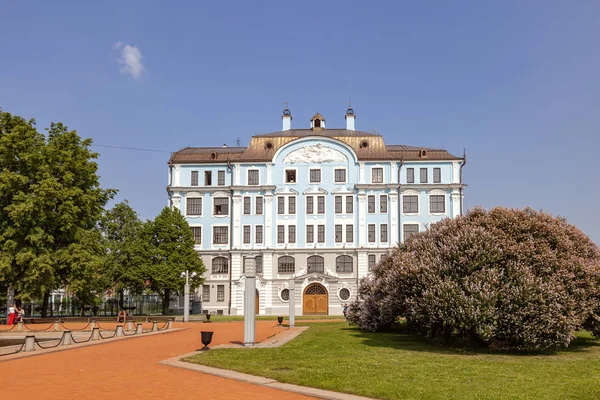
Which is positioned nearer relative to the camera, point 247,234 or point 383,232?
point 383,232

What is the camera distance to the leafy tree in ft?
116

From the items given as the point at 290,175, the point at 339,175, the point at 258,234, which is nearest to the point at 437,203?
the point at 339,175

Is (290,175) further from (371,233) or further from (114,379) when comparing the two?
(114,379)

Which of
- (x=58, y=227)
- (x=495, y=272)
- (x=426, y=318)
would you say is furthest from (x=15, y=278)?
(x=495, y=272)

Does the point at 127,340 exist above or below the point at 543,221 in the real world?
below

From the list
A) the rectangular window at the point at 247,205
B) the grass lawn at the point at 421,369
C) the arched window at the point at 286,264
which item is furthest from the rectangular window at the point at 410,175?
the grass lawn at the point at 421,369

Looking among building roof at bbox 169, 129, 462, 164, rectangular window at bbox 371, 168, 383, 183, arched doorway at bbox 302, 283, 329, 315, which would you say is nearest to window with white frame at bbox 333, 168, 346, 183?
building roof at bbox 169, 129, 462, 164

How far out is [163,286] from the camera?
155 feet

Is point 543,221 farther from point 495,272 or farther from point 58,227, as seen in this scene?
point 58,227

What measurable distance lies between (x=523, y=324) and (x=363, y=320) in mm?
10432

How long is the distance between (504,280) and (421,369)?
221 inches

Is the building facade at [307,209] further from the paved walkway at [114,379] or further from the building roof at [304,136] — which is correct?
the paved walkway at [114,379]

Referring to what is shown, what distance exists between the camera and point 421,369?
45.2 ft

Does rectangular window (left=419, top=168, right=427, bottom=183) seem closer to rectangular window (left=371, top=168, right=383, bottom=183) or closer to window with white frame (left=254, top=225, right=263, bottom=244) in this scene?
rectangular window (left=371, top=168, right=383, bottom=183)
